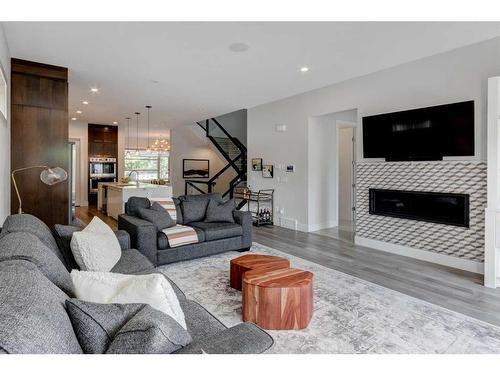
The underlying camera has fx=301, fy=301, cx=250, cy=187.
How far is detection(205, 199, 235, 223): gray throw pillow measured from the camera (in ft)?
15.0

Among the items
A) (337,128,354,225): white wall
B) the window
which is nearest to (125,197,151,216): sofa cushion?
(337,128,354,225): white wall

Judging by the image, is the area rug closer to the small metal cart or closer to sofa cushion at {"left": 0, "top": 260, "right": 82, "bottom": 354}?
sofa cushion at {"left": 0, "top": 260, "right": 82, "bottom": 354}

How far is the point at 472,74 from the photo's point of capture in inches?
147

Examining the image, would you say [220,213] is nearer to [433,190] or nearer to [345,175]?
[433,190]

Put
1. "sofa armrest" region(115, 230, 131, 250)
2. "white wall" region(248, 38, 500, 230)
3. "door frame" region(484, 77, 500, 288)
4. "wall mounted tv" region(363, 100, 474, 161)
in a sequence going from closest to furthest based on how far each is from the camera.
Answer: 1. "sofa armrest" region(115, 230, 131, 250)
2. "door frame" region(484, 77, 500, 288)
3. "white wall" region(248, 38, 500, 230)
4. "wall mounted tv" region(363, 100, 474, 161)

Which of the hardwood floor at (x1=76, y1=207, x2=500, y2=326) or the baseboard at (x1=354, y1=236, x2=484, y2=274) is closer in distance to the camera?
the hardwood floor at (x1=76, y1=207, x2=500, y2=326)

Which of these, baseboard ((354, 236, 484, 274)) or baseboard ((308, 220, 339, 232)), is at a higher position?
baseboard ((308, 220, 339, 232))

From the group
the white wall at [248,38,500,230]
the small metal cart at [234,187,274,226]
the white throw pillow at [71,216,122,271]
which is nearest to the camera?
the white throw pillow at [71,216,122,271]

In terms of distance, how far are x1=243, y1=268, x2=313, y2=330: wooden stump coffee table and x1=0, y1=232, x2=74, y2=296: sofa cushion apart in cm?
131

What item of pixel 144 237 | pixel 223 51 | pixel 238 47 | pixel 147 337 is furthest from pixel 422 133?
pixel 147 337

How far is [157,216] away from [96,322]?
3.02 meters

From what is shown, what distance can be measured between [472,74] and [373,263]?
106 inches
